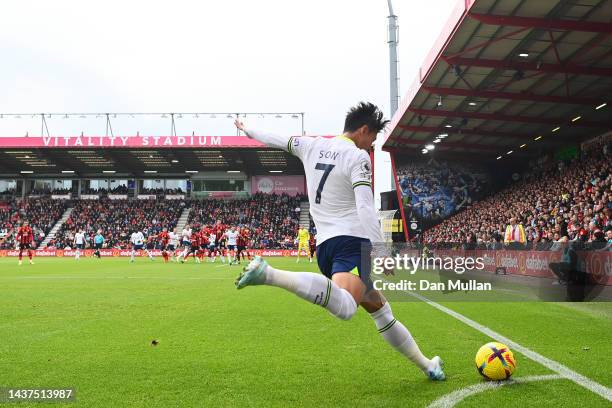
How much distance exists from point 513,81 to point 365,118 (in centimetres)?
1953

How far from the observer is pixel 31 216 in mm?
49844

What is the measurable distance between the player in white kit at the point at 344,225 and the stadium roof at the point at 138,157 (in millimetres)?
37001

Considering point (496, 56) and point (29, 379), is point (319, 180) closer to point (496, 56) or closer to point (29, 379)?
point (29, 379)

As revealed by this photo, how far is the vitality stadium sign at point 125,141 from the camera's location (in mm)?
41750

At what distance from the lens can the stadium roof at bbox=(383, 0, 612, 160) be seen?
1564 cm

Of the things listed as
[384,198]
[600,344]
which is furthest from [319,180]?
[384,198]

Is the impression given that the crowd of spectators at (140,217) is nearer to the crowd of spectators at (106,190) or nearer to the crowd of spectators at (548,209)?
the crowd of spectators at (106,190)

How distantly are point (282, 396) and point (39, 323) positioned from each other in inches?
192

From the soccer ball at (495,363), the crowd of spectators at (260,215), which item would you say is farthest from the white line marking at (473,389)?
the crowd of spectators at (260,215)

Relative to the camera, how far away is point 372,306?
4090mm
